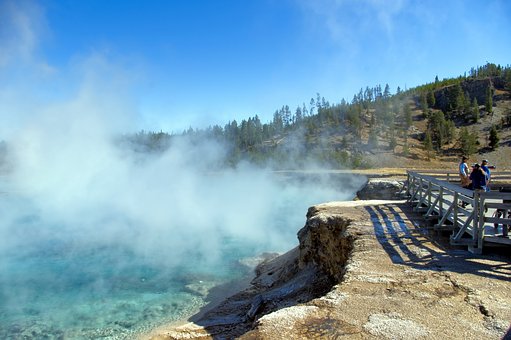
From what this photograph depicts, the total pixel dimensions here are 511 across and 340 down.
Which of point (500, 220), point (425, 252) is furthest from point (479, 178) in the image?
point (425, 252)

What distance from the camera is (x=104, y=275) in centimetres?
1378

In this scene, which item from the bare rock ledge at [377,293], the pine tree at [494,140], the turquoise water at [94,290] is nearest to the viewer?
the bare rock ledge at [377,293]

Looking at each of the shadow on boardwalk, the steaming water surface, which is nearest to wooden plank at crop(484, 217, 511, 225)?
the shadow on boardwalk

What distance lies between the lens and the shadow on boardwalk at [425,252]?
5.92 metres

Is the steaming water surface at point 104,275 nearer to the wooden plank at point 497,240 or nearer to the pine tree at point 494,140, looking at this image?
the wooden plank at point 497,240

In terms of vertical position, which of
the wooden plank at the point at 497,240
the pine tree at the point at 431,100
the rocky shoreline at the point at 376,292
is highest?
the pine tree at the point at 431,100

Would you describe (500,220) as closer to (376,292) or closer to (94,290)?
(376,292)

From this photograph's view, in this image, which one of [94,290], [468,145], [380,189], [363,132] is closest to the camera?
[94,290]

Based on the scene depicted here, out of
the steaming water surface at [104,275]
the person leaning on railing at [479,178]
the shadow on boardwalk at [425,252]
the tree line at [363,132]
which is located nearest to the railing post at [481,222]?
the shadow on boardwalk at [425,252]

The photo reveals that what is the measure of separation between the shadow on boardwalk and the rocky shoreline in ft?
0.05

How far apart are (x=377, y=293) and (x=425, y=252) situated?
2311mm

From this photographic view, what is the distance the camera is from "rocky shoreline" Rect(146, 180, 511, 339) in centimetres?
415

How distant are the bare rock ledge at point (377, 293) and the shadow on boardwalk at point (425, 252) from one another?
0.05 ft

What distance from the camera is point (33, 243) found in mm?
18094
